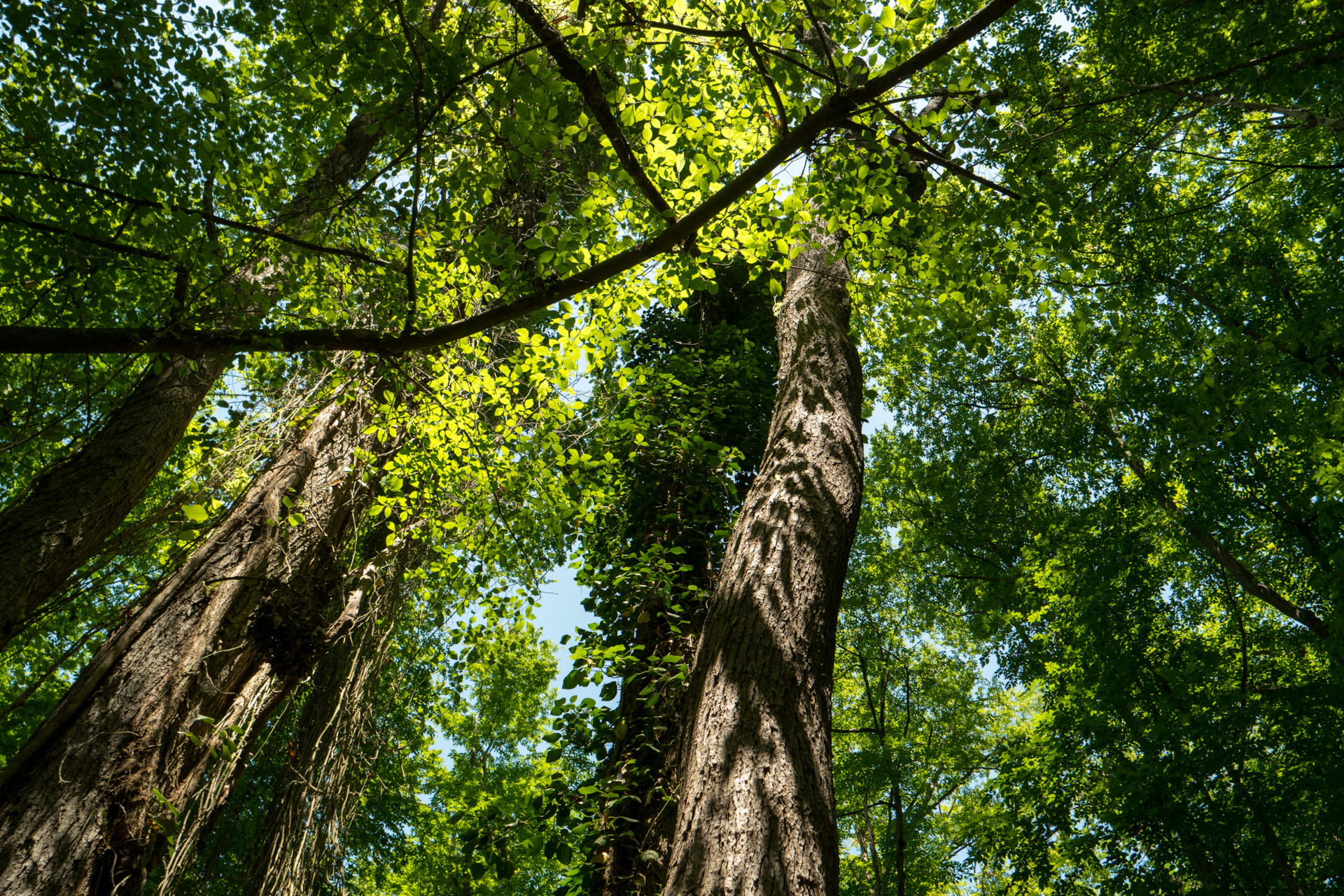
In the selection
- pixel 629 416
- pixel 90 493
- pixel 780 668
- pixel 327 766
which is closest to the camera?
pixel 780 668

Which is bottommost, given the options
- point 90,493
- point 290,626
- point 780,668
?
point 780,668

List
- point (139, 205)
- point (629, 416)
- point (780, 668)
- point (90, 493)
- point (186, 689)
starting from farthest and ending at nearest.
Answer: point (629, 416)
point (90, 493)
point (186, 689)
point (139, 205)
point (780, 668)

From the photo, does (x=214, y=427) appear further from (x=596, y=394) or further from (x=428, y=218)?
(x=428, y=218)

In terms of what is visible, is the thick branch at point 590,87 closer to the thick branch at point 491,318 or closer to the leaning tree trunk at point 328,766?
the thick branch at point 491,318

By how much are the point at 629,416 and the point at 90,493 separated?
3.60m

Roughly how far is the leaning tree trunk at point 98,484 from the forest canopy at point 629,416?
3cm

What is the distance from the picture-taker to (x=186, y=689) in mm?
3996

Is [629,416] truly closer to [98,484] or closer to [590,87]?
[590,87]

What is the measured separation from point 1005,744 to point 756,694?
8.49 metres

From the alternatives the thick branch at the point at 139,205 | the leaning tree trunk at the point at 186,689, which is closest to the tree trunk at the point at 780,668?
the thick branch at the point at 139,205

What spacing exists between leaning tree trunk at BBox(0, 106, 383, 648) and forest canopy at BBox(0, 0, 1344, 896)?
3 cm

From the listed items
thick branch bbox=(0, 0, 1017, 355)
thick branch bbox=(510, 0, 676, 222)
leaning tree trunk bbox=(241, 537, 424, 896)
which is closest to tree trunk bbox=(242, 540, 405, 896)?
leaning tree trunk bbox=(241, 537, 424, 896)

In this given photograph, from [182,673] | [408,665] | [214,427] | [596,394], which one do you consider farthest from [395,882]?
[596,394]

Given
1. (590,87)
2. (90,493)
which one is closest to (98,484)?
(90,493)
